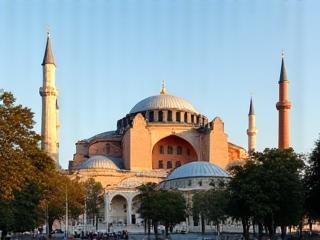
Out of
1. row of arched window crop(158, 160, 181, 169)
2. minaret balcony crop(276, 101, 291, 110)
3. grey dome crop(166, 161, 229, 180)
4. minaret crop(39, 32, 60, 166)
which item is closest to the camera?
minaret crop(39, 32, 60, 166)

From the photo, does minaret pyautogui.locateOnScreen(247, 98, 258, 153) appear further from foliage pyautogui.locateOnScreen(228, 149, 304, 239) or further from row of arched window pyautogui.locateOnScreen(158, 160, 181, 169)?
foliage pyautogui.locateOnScreen(228, 149, 304, 239)

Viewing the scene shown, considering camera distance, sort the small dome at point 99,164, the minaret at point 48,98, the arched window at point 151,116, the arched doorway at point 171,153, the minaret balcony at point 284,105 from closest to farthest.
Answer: the minaret at point 48,98 < the minaret balcony at point 284,105 < the small dome at point 99,164 < the arched doorway at point 171,153 < the arched window at point 151,116

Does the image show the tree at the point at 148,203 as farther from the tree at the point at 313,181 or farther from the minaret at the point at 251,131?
the minaret at the point at 251,131

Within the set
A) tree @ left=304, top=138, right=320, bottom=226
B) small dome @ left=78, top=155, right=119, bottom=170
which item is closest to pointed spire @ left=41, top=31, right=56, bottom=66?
small dome @ left=78, top=155, right=119, bottom=170

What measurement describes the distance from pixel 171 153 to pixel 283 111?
20.7m

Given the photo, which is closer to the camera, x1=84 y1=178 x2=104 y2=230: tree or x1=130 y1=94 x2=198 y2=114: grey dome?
x1=84 y1=178 x2=104 y2=230: tree

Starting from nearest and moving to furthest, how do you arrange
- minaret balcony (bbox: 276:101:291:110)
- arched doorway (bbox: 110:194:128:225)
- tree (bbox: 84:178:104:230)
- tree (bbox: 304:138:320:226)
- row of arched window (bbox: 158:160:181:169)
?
tree (bbox: 304:138:320:226)
tree (bbox: 84:178:104:230)
minaret balcony (bbox: 276:101:291:110)
arched doorway (bbox: 110:194:128:225)
row of arched window (bbox: 158:160:181:169)

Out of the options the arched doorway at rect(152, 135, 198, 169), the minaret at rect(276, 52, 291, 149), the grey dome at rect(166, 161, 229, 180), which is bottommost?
the grey dome at rect(166, 161, 229, 180)

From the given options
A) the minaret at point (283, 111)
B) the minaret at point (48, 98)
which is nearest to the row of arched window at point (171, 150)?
the minaret at point (283, 111)

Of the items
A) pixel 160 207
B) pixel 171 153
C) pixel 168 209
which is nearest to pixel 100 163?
pixel 171 153

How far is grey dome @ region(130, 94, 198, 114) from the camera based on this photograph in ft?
314

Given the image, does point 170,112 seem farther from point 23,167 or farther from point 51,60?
point 23,167

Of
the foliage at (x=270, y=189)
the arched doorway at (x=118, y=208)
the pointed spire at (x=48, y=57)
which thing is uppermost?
the pointed spire at (x=48, y=57)

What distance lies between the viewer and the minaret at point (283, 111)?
7856 cm
